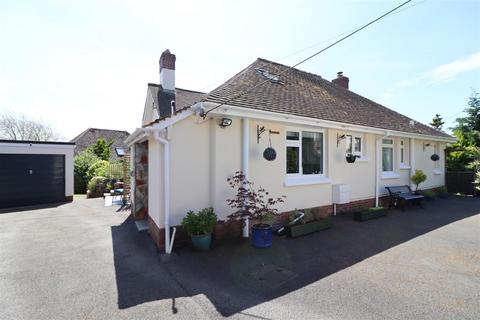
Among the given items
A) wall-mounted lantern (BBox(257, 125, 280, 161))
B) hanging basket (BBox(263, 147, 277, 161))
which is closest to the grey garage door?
wall-mounted lantern (BBox(257, 125, 280, 161))

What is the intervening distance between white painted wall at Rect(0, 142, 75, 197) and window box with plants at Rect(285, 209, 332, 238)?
40.0 ft

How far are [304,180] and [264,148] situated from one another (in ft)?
6.21

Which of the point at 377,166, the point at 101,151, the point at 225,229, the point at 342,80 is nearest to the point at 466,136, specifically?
the point at 342,80

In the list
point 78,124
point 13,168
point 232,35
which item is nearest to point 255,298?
point 232,35

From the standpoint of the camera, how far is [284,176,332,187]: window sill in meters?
7.31

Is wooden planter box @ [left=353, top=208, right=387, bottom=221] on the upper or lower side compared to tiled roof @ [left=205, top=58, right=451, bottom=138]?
lower

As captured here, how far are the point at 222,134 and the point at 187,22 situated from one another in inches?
99.8

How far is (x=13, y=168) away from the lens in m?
11.8

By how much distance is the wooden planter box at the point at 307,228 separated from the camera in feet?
21.0

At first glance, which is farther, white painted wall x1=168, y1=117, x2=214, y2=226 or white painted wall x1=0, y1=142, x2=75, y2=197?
white painted wall x1=0, y1=142, x2=75, y2=197

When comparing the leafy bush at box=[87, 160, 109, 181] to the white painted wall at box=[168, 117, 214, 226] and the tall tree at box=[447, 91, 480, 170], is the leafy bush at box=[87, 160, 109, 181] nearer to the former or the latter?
the white painted wall at box=[168, 117, 214, 226]

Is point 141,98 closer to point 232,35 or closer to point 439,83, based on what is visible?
point 232,35

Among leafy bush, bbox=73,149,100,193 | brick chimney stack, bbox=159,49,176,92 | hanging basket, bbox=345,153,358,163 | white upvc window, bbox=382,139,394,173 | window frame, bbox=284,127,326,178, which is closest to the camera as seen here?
window frame, bbox=284,127,326,178

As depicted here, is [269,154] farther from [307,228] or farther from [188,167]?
[307,228]
